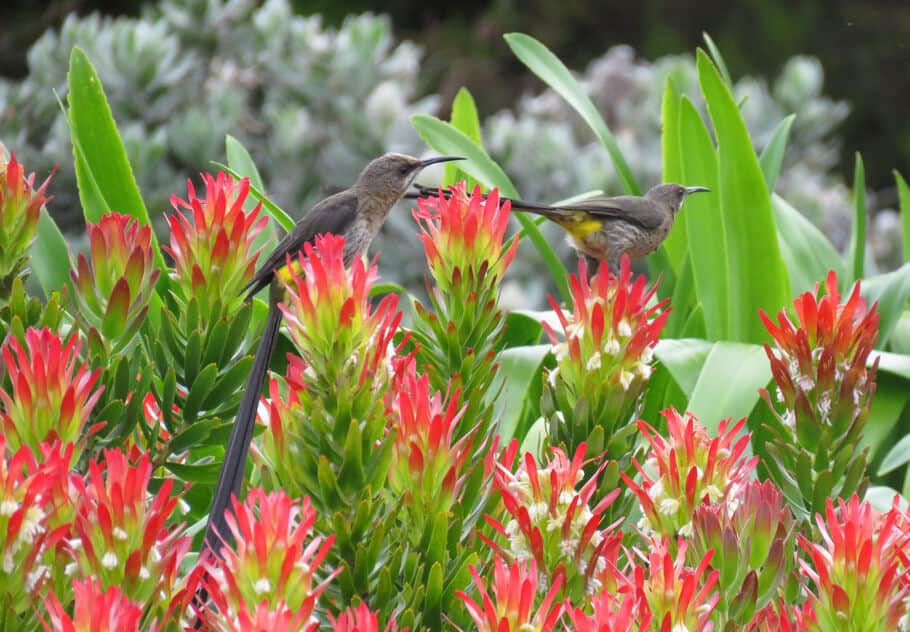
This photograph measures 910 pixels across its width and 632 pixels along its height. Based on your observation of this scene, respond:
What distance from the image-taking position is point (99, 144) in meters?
2.83

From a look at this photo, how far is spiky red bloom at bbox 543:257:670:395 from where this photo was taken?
1.70 m

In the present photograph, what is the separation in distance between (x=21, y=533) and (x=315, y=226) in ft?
4.63

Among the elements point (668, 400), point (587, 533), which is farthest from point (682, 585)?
point (668, 400)

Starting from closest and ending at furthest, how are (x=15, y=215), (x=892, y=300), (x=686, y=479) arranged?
(x=686, y=479)
(x=15, y=215)
(x=892, y=300)

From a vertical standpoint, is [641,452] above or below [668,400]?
above

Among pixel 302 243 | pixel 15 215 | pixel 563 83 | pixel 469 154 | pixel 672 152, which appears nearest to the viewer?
pixel 15 215

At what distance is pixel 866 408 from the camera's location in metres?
1.78

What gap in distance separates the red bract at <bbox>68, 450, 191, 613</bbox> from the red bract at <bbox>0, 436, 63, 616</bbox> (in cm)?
4

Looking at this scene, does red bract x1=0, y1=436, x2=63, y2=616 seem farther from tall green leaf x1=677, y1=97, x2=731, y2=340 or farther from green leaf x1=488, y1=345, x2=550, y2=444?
tall green leaf x1=677, y1=97, x2=731, y2=340

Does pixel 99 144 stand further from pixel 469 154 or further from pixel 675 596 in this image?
pixel 675 596

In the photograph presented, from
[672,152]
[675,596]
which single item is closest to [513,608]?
[675,596]

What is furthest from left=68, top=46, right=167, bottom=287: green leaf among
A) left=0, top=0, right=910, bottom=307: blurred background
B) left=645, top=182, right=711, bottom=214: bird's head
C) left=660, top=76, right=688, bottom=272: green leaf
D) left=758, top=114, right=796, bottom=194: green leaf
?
left=0, top=0, right=910, bottom=307: blurred background

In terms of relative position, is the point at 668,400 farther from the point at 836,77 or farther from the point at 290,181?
the point at 836,77

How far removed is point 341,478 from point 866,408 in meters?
0.77
